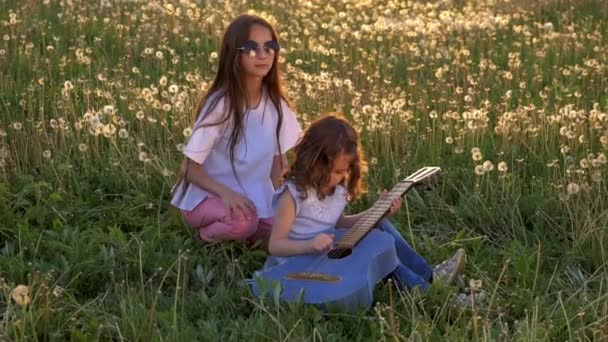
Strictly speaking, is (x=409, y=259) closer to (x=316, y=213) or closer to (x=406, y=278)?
(x=406, y=278)

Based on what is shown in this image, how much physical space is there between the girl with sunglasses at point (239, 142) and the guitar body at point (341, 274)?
0.70 meters

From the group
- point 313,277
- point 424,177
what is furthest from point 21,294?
point 424,177

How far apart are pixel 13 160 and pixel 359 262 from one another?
106 inches

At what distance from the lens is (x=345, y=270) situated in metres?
4.86

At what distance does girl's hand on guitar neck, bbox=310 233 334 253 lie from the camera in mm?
4781

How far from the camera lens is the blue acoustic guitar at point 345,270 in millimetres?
4754

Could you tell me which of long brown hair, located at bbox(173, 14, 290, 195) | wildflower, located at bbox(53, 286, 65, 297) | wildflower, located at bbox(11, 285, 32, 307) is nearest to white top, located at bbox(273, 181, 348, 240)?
long brown hair, located at bbox(173, 14, 290, 195)

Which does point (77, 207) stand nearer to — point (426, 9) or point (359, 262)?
point (359, 262)

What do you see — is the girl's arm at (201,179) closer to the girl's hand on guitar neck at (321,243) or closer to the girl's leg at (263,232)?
the girl's leg at (263,232)

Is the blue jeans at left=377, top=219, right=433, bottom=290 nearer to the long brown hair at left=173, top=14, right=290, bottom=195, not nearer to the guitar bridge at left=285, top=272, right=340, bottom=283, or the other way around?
the guitar bridge at left=285, top=272, right=340, bottom=283

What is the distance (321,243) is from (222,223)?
943mm

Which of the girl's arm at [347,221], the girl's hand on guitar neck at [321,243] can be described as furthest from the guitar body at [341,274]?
the girl's arm at [347,221]

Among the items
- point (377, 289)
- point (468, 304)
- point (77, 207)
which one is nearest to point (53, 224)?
point (77, 207)

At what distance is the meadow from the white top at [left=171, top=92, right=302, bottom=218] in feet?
0.86
